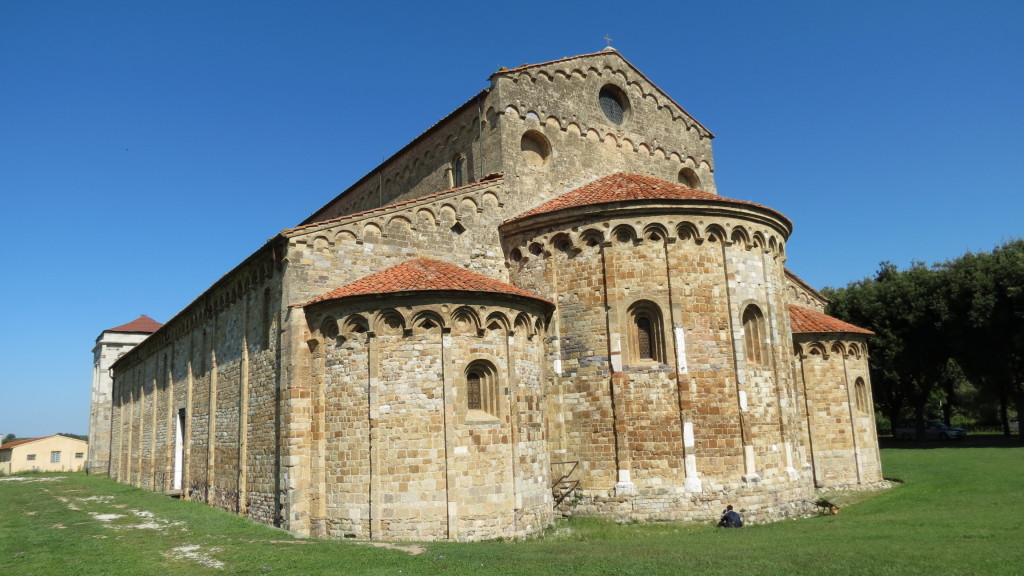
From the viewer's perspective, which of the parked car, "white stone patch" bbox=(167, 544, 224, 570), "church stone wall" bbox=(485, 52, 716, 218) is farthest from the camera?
the parked car

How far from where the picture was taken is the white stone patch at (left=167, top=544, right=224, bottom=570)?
35.8ft

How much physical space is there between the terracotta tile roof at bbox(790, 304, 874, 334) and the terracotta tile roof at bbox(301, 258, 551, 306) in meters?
9.21

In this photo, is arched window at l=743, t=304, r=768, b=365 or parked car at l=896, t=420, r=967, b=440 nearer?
arched window at l=743, t=304, r=768, b=365

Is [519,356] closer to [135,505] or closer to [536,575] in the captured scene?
[536,575]

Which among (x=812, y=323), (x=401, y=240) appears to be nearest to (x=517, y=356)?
(x=401, y=240)

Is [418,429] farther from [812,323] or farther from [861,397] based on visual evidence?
[861,397]

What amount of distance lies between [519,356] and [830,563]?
291 inches

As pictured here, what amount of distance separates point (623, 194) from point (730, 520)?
7.70 m

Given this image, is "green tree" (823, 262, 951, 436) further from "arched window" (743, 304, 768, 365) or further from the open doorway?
the open doorway

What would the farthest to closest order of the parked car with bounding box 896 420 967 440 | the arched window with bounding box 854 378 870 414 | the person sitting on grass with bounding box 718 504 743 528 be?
the parked car with bounding box 896 420 967 440 < the arched window with bounding box 854 378 870 414 < the person sitting on grass with bounding box 718 504 743 528

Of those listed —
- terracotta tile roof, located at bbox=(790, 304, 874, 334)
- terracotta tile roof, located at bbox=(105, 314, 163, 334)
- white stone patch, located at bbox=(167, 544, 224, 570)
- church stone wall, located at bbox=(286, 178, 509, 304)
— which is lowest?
white stone patch, located at bbox=(167, 544, 224, 570)

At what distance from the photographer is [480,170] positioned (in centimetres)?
1883

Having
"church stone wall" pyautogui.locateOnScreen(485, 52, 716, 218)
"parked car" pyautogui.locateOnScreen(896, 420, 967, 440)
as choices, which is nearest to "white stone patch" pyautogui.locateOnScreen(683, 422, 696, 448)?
"church stone wall" pyautogui.locateOnScreen(485, 52, 716, 218)

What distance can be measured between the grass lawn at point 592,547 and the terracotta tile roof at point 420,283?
16.1 ft
